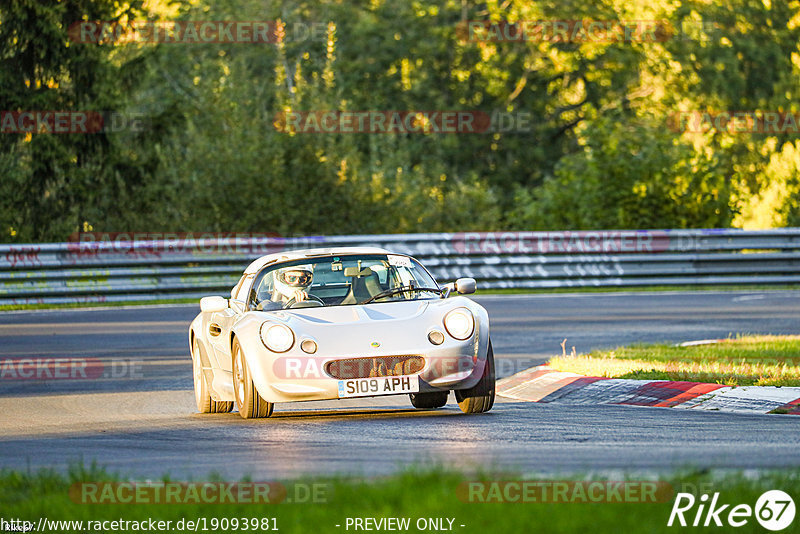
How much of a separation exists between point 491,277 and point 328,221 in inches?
283

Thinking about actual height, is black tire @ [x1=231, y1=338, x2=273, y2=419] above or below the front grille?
below

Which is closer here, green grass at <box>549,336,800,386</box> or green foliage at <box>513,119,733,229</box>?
green grass at <box>549,336,800,386</box>

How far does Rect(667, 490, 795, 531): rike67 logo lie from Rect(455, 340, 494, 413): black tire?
4.52m

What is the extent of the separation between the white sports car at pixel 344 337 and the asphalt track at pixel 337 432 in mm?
261

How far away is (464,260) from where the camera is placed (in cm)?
2680

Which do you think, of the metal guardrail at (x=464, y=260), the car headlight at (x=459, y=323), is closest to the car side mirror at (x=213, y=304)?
the car headlight at (x=459, y=323)

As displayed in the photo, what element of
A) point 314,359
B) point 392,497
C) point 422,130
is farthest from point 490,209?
point 392,497

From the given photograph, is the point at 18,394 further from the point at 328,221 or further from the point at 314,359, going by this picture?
the point at 328,221

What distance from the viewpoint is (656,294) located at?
85.3 ft

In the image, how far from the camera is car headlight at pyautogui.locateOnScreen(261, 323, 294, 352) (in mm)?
10453

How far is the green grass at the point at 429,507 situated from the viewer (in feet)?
19.2
